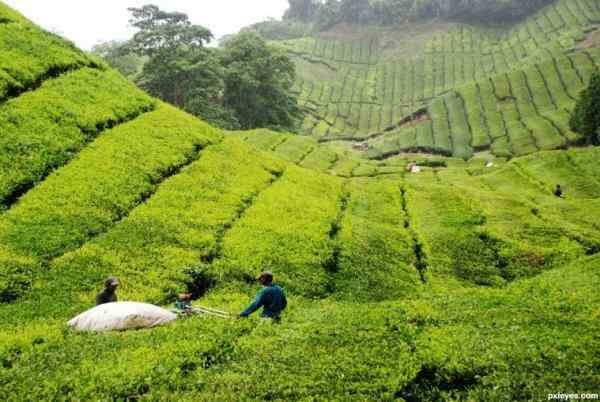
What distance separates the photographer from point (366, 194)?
31.4 metres

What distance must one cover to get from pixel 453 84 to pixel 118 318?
428ft

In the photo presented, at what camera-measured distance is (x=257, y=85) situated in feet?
214

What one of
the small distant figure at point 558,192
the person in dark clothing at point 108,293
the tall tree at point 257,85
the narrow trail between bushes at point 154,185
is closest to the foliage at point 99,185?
the narrow trail between bushes at point 154,185

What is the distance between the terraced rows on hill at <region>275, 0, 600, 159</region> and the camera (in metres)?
79.4

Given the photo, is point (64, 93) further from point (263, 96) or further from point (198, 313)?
point (263, 96)

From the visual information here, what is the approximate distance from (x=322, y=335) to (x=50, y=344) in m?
6.90

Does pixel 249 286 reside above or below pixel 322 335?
below

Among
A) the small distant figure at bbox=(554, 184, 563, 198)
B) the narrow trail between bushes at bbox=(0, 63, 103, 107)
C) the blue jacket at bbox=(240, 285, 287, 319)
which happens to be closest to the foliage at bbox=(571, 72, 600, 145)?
the small distant figure at bbox=(554, 184, 563, 198)

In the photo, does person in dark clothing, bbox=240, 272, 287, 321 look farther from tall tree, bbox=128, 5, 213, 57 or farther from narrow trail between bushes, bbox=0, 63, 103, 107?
tall tree, bbox=128, 5, 213, 57

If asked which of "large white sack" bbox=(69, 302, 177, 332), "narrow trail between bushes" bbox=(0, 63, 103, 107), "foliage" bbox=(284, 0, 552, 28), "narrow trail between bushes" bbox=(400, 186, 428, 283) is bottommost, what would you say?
"narrow trail between bushes" bbox=(400, 186, 428, 283)

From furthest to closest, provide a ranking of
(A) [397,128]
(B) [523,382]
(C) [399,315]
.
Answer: (A) [397,128] < (C) [399,315] < (B) [523,382]

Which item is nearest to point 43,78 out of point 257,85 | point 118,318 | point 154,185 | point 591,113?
point 154,185

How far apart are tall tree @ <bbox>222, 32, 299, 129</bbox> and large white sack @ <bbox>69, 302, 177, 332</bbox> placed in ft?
182

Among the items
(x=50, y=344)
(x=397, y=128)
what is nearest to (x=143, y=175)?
(x=50, y=344)
